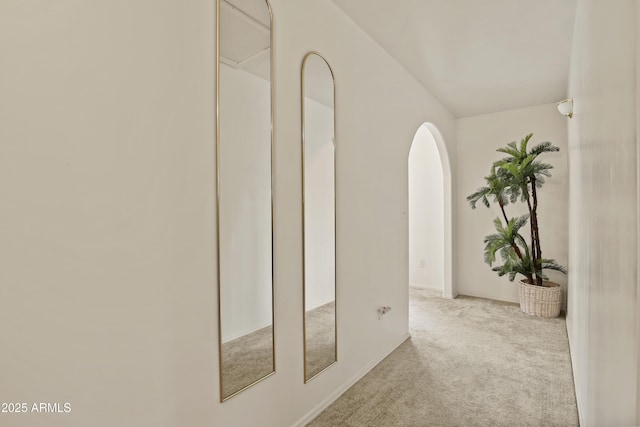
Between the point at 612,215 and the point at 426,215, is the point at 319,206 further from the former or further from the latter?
the point at 426,215

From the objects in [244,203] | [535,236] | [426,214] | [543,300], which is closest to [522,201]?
[535,236]

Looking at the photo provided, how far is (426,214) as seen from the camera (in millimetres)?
5012

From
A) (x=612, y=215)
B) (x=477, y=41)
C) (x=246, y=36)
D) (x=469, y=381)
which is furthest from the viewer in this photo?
(x=477, y=41)

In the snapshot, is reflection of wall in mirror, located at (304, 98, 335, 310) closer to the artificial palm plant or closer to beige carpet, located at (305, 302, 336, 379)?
→ beige carpet, located at (305, 302, 336, 379)

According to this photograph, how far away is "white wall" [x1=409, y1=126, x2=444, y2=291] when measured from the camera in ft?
16.0

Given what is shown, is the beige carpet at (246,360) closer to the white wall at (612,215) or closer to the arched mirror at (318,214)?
the arched mirror at (318,214)

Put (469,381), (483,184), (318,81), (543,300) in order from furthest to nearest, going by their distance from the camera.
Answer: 1. (483,184)
2. (543,300)
3. (469,381)
4. (318,81)

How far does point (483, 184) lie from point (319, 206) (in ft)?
11.0

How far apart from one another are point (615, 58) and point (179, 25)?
150cm

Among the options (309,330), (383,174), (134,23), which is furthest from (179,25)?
(383,174)

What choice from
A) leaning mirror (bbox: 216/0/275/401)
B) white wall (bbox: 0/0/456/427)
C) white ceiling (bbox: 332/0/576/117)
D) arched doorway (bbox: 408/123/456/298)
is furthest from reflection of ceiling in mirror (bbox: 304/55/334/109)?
arched doorway (bbox: 408/123/456/298)

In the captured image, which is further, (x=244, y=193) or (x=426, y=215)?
(x=426, y=215)

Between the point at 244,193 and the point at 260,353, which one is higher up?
the point at 244,193

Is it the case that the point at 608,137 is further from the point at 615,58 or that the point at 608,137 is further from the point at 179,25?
the point at 179,25
